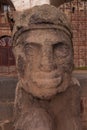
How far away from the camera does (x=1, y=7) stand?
1088 inches

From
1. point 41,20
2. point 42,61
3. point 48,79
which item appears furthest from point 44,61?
point 41,20

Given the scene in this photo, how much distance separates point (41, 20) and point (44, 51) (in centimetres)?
20

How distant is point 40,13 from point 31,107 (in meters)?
0.64

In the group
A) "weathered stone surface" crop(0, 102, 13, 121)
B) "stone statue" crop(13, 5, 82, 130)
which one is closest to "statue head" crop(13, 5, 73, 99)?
"stone statue" crop(13, 5, 82, 130)

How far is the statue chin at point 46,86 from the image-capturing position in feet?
7.21

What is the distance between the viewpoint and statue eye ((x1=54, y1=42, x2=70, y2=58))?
Answer: 7.36ft

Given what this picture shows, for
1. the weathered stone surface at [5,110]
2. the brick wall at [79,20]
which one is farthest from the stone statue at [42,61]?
the brick wall at [79,20]

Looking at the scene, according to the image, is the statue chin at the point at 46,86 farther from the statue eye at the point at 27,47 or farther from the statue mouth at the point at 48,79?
the statue eye at the point at 27,47

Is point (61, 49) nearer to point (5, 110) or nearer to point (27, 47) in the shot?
point (27, 47)

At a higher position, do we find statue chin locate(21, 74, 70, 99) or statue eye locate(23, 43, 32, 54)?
statue eye locate(23, 43, 32, 54)

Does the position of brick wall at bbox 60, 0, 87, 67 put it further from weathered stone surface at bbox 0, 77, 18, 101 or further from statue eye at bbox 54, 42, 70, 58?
statue eye at bbox 54, 42, 70, 58

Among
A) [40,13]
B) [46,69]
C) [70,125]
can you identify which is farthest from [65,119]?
[40,13]

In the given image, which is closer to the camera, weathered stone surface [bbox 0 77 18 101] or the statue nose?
the statue nose

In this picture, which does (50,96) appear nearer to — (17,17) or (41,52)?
(41,52)
